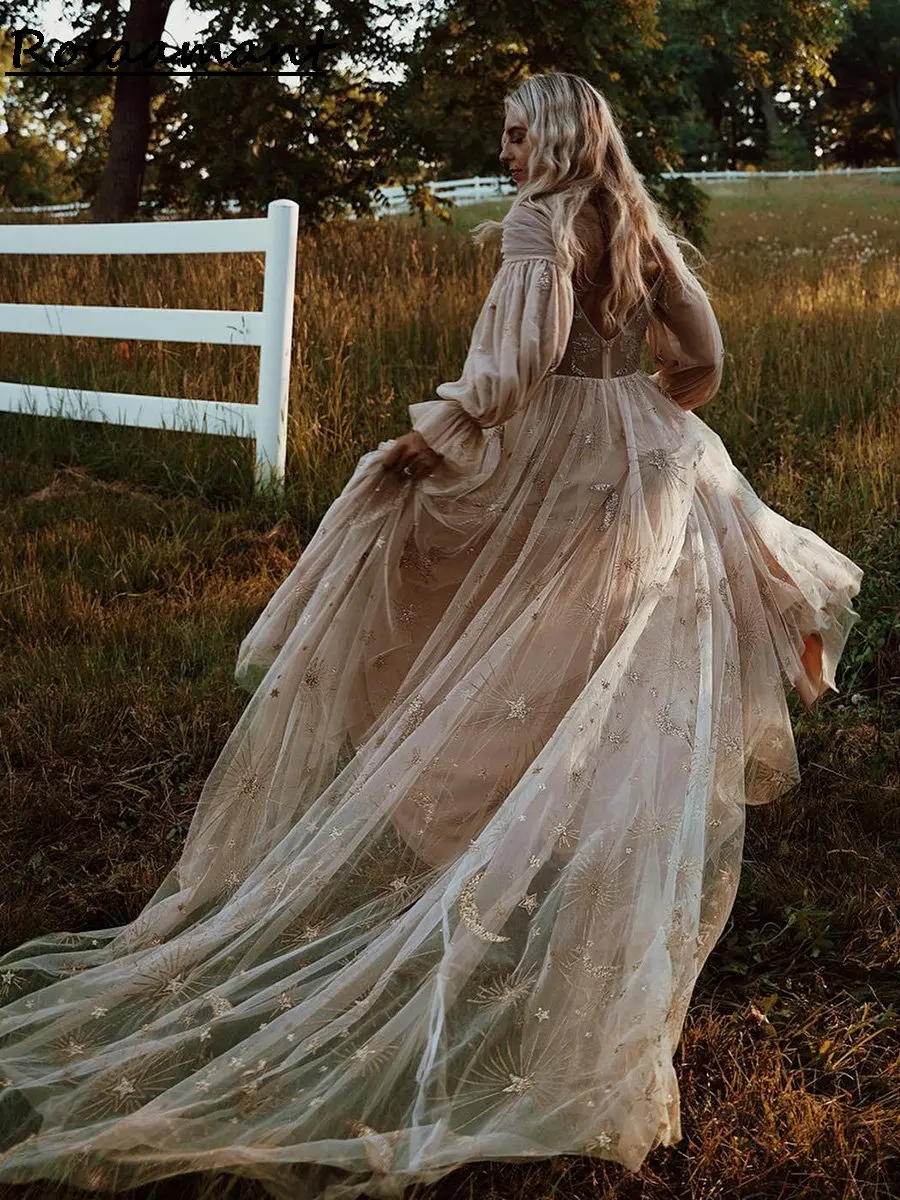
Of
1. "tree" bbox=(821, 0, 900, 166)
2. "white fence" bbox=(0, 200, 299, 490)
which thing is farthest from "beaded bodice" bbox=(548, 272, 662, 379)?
"tree" bbox=(821, 0, 900, 166)

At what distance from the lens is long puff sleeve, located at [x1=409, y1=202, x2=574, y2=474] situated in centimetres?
267

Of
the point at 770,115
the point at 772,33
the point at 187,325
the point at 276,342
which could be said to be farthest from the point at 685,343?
the point at 770,115

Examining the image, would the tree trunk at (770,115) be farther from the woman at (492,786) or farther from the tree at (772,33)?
the woman at (492,786)

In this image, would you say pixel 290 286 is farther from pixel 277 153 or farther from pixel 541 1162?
pixel 277 153

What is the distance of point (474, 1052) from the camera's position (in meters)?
2.33

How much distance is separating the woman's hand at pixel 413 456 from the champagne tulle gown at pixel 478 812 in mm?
38

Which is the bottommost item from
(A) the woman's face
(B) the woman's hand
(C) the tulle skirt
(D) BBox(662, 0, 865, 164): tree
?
(C) the tulle skirt

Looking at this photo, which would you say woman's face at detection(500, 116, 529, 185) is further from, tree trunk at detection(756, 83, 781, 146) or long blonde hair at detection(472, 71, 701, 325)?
tree trunk at detection(756, 83, 781, 146)

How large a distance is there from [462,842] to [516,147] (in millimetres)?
1538

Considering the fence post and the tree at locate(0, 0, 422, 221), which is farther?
the tree at locate(0, 0, 422, 221)

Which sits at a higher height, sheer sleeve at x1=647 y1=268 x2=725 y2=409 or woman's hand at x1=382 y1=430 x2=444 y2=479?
sheer sleeve at x1=647 y1=268 x2=725 y2=409

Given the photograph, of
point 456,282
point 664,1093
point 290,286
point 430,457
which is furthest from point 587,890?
point 456,282

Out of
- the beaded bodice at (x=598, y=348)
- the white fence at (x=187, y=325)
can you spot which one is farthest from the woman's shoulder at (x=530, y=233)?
the white fence at (x=187, y=325)

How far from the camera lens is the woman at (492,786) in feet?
7.44
